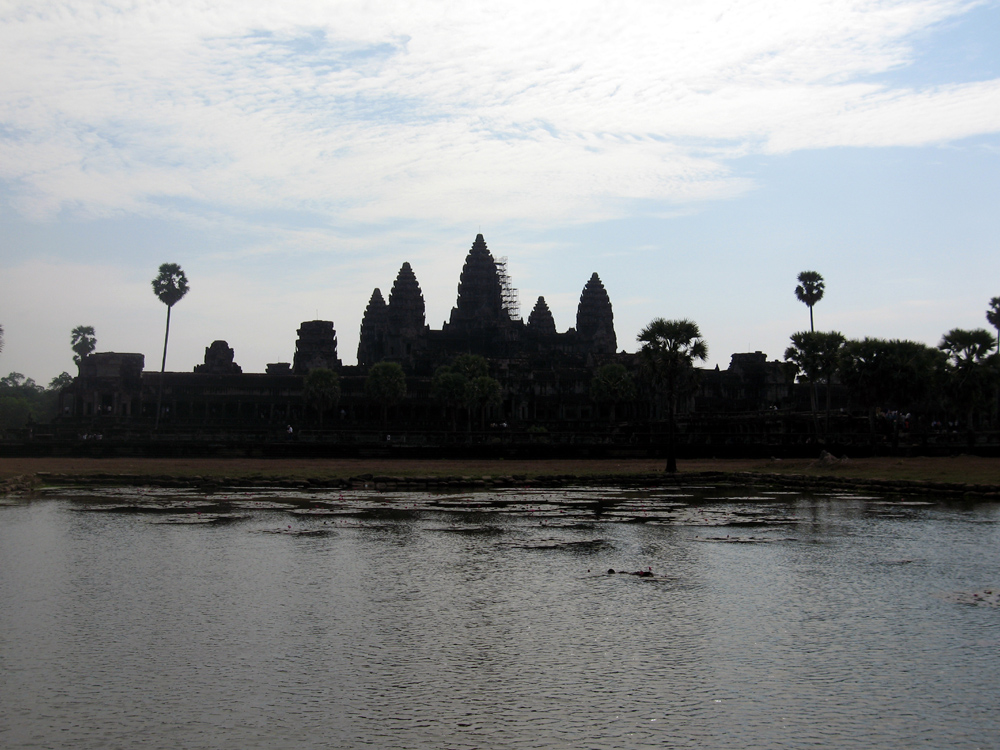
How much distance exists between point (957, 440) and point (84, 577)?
51923 mm

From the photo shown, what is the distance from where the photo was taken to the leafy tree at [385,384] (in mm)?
91938

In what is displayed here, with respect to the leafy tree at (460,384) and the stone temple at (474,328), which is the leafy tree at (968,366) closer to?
the leafy tree at (460,384)

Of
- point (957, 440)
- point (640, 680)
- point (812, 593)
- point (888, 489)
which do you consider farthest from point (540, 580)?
point (957, 440)

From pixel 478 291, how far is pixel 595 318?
1838 centimetres

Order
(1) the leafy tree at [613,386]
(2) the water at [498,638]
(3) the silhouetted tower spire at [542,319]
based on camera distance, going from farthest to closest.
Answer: (3) the silhouetted tower spire at [542,319]
(1) the leafy tree at [613,386]
(2) the water at [498,638]

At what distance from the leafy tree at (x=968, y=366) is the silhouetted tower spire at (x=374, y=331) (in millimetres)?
86577

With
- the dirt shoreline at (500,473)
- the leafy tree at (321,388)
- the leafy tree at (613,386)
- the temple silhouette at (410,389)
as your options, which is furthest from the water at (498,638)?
the leafy tree at (613,386)

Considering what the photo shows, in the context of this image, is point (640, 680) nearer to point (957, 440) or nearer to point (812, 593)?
point (812, 593)

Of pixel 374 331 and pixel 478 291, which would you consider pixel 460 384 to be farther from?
pixel 478 291

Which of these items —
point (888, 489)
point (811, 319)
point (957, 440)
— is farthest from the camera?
point (811, 319)

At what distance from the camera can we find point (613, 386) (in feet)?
319

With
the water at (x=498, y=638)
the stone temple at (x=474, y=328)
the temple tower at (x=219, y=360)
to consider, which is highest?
the stone temple at (x=474, y=328)

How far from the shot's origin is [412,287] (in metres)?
143

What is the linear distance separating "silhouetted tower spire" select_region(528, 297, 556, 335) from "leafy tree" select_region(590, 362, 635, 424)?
2269 inches
